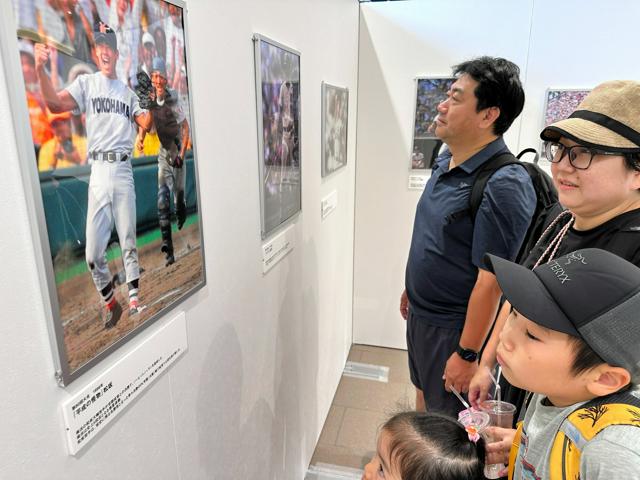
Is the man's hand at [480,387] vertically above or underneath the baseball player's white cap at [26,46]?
underneath

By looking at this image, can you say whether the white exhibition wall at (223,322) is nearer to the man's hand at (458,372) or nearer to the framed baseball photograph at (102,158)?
the framed baseball photograph at (102,158)

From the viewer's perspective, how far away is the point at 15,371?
626mm

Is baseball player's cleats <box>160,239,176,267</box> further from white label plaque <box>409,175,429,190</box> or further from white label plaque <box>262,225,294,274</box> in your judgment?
white label plaque <box>409,175,429,190</box>

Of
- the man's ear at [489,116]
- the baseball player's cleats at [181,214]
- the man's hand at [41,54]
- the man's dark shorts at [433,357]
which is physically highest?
the man's hand at [41,54]

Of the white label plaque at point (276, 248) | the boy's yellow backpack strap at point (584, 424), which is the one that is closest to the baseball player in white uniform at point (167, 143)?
the white label plaque at point (276, 248)

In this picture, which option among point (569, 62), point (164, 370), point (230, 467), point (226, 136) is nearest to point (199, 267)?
point (164, 370)

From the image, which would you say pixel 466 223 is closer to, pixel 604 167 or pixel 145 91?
pixel 604 167

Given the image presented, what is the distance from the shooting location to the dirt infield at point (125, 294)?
27.6 inches

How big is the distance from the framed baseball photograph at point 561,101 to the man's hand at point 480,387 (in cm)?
205

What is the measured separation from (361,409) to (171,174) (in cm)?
242

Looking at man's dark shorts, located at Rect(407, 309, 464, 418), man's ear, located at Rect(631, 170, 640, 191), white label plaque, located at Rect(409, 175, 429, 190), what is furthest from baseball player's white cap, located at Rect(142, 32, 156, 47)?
white label plaque, located at Rect(409, 175, 429, 190)

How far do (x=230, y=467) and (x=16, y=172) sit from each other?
1144mm

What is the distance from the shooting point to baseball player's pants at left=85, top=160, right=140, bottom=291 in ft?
2.37

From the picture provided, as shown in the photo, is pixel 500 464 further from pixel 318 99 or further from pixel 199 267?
pixel 318 99
